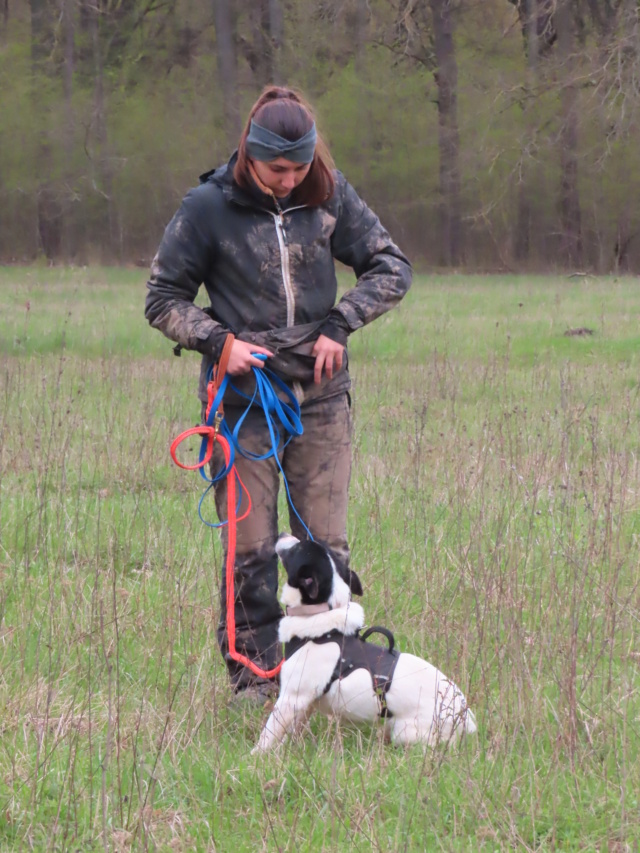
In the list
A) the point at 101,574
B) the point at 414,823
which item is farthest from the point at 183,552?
the point at 414,823

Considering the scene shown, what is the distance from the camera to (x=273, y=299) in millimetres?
3578

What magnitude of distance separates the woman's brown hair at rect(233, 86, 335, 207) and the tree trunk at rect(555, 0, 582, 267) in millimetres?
21911

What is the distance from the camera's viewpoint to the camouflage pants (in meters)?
3.67

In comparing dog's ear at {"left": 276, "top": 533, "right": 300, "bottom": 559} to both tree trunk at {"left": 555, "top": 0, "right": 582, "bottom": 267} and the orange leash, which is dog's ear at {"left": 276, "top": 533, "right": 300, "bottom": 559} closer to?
the orange leash

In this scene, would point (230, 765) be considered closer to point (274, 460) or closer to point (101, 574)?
point (274, 460)

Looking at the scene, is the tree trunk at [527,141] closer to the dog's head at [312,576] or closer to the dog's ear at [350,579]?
the dog's ear at [350,579]

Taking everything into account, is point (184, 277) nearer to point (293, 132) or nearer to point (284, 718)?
point (293, 132)

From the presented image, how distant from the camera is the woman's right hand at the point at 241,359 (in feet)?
11.2

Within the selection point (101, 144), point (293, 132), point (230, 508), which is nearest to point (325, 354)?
point (230, 508)

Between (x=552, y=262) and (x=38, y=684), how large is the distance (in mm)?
27518

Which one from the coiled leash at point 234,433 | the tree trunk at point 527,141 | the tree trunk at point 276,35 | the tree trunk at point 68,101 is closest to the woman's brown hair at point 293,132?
the coiled leash at point 234,433

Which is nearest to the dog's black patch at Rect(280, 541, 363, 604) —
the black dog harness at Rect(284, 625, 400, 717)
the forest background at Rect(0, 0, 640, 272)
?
the black dog harness at Rect(284, 625, 400, 717)

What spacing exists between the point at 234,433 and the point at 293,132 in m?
0.99

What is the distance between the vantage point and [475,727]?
10.5ft
